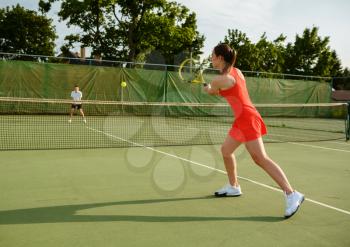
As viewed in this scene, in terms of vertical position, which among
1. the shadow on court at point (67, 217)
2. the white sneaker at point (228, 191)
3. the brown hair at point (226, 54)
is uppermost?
the brown hair at point (226, 54)

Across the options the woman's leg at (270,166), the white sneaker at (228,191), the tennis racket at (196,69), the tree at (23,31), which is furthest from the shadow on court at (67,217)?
the tree at (23,31)

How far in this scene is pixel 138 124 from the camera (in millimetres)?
14992

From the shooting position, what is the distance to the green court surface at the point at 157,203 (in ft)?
10.9

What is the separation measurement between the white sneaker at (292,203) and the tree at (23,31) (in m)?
46.1

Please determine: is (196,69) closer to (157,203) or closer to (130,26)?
(157,203)

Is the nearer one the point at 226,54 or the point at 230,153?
the point at 226,54

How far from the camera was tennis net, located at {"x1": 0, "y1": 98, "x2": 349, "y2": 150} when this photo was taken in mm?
9438

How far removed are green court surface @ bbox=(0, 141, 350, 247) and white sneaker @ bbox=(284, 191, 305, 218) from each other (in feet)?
0.25

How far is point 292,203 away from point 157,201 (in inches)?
56.3

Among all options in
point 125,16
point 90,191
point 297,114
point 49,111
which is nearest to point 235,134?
point 90,191

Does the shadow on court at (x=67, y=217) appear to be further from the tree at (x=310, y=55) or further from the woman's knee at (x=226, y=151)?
the tree at (x=310, y=55)

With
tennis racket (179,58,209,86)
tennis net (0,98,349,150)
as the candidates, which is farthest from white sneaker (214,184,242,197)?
tennis net (0,98,349,150)

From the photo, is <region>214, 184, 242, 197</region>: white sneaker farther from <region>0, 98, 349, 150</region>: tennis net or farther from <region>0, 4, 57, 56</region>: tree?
<region>0, 4, 57, 56</region>: tree

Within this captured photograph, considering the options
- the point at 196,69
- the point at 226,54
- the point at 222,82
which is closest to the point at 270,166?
the point at 222,82
